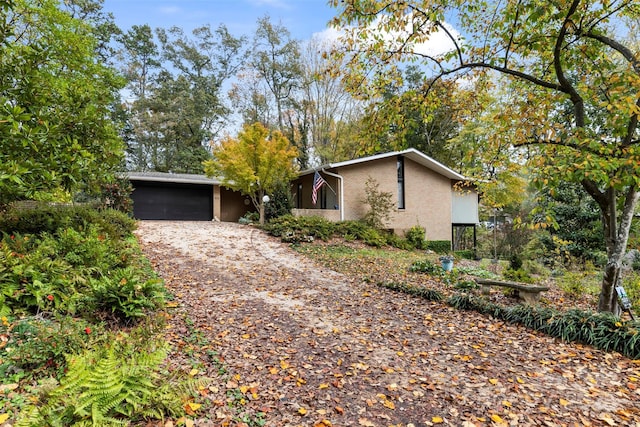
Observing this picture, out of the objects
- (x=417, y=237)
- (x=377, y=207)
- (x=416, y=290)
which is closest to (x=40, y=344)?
(x=416, y=290)

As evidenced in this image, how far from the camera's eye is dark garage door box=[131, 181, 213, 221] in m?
18.8

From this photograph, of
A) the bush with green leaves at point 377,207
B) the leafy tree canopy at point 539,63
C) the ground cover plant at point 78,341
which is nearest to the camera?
the ground cover plant at point 78,341

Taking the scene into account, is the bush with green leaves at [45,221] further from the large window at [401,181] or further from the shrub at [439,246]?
the shrub at [439,246]

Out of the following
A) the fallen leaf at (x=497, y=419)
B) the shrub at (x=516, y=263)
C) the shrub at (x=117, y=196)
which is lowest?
the fallen leaf at (x=497, y=419)

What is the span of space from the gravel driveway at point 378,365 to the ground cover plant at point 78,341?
0.46 meters

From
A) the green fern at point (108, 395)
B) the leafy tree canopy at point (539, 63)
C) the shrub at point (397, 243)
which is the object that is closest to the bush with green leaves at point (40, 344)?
the green fern at point (108, 395)

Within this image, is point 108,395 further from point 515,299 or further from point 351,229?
point 351,229

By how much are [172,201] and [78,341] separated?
17694 millimetres

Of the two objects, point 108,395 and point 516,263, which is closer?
point 108,395

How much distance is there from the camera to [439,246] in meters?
17.6

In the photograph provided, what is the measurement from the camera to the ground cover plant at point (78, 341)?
7.89 feet

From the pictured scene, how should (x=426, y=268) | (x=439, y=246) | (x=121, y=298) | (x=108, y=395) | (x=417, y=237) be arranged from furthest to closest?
(x=439, y=246), (x=417, y=237), (x=426, y=268), (x=121, y=298), (x=108, y=395)

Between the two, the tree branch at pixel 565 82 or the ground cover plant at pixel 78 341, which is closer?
the ground cover plant at pixel 78 341

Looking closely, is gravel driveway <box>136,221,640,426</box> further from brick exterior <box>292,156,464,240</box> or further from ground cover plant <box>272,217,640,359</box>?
brick exterior <box>292,156,464,240</box>
